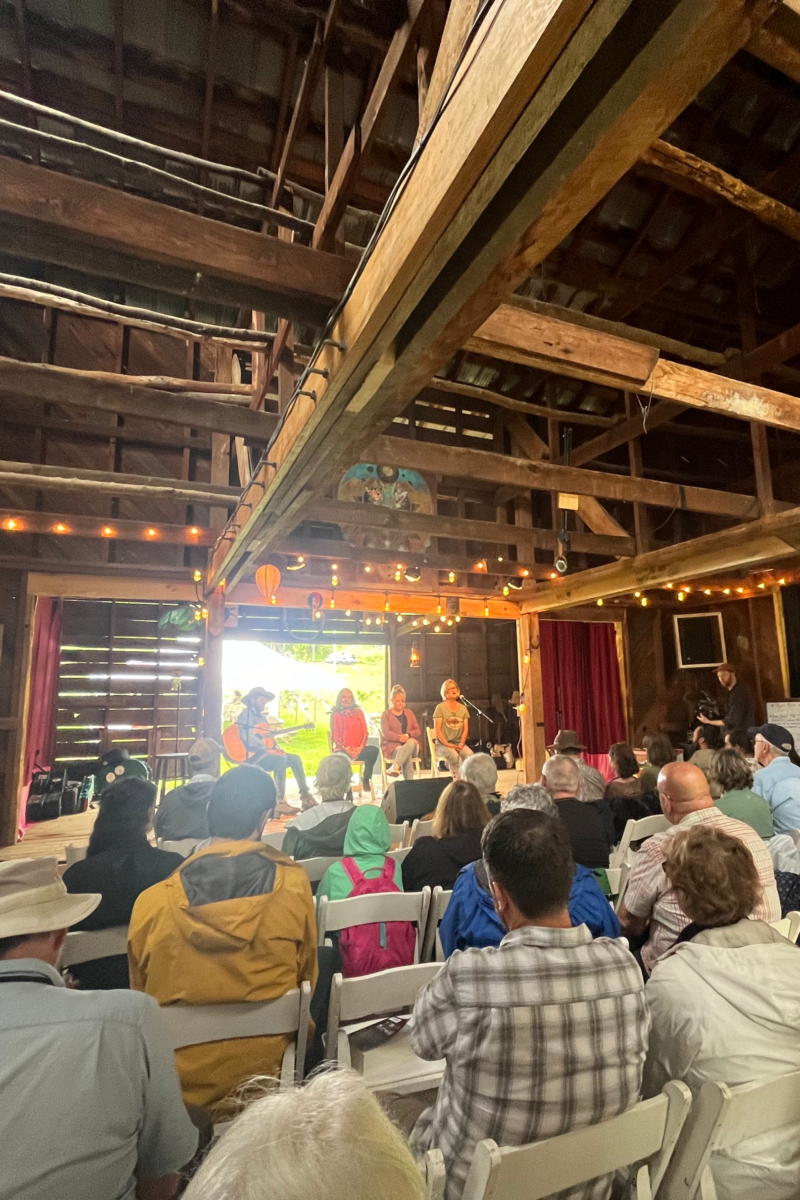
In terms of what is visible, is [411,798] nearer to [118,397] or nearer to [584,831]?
[584,831]

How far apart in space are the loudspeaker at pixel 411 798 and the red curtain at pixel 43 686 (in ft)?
16.3

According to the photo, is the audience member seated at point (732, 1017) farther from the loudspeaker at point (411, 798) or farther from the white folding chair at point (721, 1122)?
the loudspeaker at point (411, 798)

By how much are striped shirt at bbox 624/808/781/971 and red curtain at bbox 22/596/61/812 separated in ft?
24.6

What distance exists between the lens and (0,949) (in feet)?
4.03

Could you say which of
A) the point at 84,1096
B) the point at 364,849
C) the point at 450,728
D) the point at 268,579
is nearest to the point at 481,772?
the point at 364,849

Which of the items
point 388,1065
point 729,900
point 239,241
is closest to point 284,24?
point 239,241

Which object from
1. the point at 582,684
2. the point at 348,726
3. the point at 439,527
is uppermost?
the point at 439,527

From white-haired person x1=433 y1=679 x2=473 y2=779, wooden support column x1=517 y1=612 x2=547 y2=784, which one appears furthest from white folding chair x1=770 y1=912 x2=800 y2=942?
wooden support column x1=517 y1=612 x2=547 y2=784

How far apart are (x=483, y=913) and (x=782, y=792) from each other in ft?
9.21

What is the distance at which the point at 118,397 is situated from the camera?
3.74 metres

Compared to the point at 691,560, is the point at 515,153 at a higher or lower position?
lower

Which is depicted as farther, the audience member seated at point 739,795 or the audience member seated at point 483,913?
the audience member seated at point 739,795

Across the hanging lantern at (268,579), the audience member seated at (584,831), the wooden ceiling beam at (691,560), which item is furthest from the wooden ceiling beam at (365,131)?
the wooden ceiling beam at (691,560)

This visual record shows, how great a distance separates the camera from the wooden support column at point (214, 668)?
7457 millimetres
